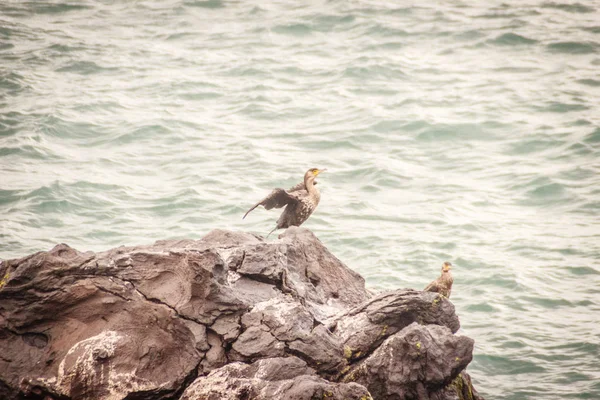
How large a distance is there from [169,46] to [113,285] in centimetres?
2232

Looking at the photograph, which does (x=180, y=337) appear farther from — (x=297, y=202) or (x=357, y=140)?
(x=357, y=140)

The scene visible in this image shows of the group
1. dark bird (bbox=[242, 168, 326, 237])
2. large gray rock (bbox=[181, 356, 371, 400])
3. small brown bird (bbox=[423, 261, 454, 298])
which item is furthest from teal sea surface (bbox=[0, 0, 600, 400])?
large gray rock (bbox=[181, 356, 371, 400])

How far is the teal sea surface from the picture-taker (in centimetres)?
1251

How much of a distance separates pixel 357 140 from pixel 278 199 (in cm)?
1050

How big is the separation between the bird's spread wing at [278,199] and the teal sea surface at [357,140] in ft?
9.96

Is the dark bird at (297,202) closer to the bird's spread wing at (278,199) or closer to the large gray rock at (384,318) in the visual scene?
the bird's spread wing at (278,199)

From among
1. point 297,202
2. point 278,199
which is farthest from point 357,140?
point 278,199

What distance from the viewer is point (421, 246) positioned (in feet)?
44.9

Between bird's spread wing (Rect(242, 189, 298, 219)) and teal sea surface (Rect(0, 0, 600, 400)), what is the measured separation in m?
3.04

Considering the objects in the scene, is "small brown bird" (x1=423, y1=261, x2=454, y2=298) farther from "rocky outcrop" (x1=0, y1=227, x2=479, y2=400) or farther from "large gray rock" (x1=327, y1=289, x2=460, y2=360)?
"rocky outcrop" (x1=0, y1=227, x2=479, y2=400)

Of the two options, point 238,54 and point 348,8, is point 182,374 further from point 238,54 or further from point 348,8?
point 348,8

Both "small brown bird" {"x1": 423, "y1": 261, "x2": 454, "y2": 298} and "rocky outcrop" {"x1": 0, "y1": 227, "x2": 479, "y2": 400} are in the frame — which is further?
"small brown bird" {"x1": 423, "y1": 261, "x2": 454, "y2": 298}

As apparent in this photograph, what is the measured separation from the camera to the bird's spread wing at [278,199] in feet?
28.3

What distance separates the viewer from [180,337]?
5688 millimetres
